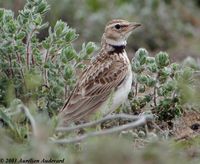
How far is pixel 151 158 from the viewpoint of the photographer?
408 cm

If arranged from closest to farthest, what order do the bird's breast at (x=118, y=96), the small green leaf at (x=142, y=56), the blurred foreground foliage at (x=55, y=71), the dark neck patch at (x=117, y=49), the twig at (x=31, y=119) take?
the twig at (x=31, y=119), the bird's breast at (x=118, y=96), the blurred foreground foliage at (x=55, y=71), the small green leaf at (x=142, y=56), the dark neck patch at (x=117, y=49)

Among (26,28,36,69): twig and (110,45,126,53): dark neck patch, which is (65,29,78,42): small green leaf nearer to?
(26,28,36,69): twig

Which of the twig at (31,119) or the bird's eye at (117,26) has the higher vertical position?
the bird's eye at (117,26)

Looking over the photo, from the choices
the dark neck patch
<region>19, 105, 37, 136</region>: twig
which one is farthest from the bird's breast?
A: <region>19, 105, 37, 136</region>: twig

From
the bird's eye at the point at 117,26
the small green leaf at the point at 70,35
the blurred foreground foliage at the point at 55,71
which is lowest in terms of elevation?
the blurred foreground foliage at the point at 55,71

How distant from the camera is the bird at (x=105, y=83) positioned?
6090 mm

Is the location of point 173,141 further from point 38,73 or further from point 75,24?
point 75,24

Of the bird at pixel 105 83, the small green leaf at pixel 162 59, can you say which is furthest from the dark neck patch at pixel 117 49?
the small green leaf at pixel 162 59

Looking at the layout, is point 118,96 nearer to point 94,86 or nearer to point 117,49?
point 94,86

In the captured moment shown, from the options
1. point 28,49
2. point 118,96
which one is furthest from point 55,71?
point 118,96

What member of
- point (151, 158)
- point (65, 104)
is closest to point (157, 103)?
point (65, 104)

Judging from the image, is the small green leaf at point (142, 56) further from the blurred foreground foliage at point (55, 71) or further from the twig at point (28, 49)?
the twig at point (28, 49)

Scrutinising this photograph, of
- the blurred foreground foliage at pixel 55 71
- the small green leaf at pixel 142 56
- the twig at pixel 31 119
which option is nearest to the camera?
the twig at pixel 31 119

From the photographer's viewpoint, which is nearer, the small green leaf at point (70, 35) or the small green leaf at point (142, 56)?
the small green leaf at point (70, 35)
